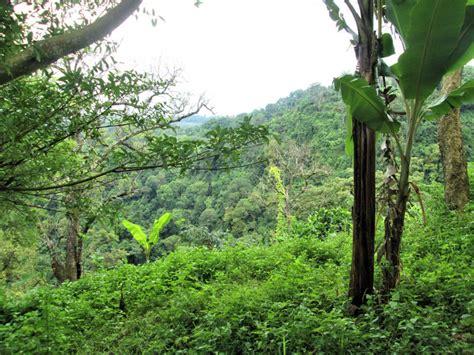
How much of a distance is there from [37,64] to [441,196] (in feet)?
21.0

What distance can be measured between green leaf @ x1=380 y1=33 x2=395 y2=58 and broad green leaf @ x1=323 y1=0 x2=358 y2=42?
28 centimetres

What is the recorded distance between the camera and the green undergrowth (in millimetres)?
2436

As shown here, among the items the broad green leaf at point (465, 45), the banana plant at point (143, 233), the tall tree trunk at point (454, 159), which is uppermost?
the broad green leaf at point (465, 45)

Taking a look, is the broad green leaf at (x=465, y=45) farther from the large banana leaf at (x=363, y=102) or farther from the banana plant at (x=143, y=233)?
the banana plant at (x=143, y=233)

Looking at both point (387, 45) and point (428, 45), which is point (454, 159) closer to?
point (387, 45)

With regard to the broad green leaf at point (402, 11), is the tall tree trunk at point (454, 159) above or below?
below

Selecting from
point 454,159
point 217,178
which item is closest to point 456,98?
point 217,178

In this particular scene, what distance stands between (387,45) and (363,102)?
783 millimetres

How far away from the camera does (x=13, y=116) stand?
1785 millimetres

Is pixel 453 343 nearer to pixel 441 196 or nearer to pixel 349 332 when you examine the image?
pixel 349 332

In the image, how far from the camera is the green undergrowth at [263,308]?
2.44 m

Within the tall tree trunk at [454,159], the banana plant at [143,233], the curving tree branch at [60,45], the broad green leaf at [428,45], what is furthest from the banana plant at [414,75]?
the banana plant at [143,233]

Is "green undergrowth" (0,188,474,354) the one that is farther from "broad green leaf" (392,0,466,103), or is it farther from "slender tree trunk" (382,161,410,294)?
"broad green leaf" (392,0,466,103)

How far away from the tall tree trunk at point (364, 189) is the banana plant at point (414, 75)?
144mm
